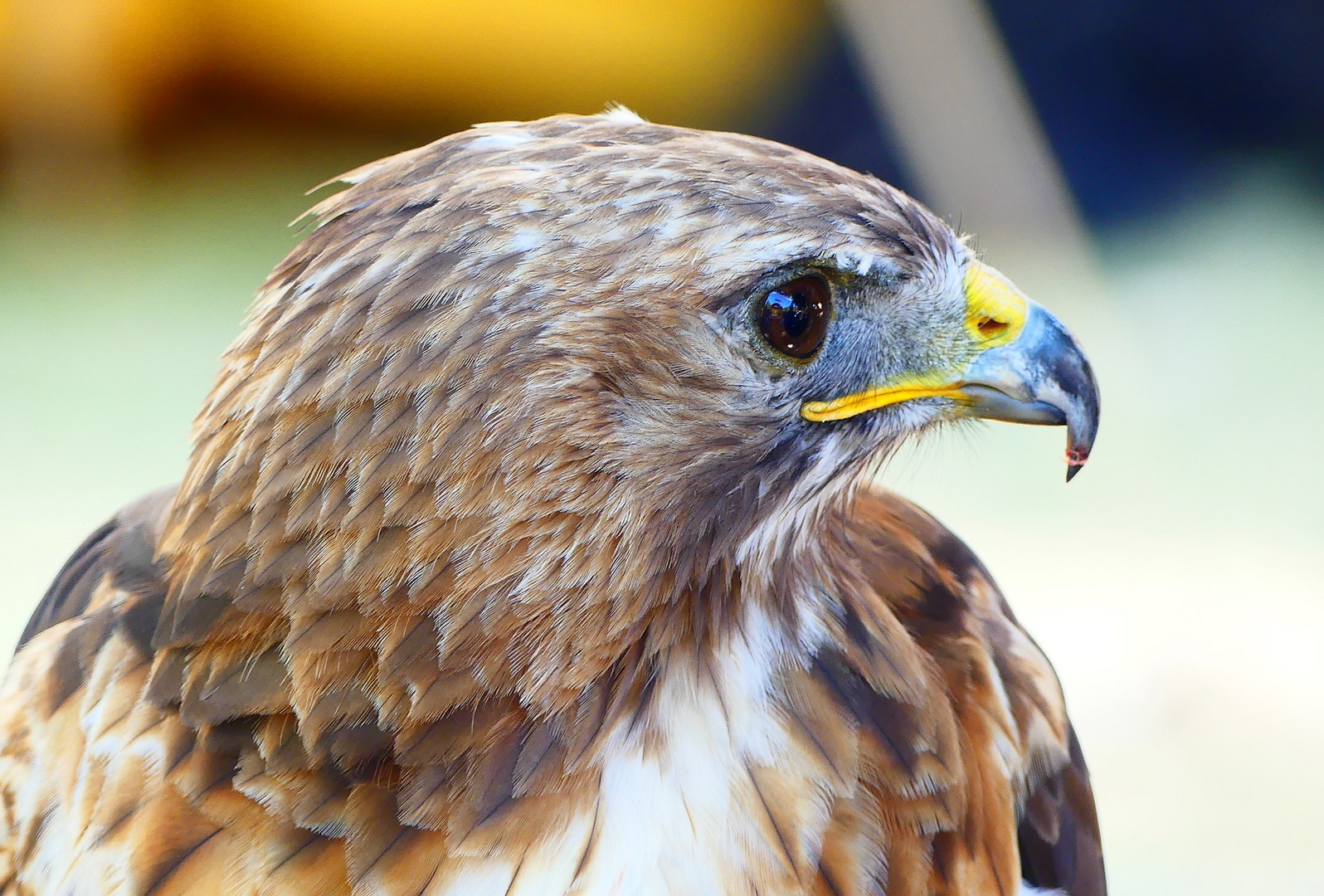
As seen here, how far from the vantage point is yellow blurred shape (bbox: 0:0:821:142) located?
357cm

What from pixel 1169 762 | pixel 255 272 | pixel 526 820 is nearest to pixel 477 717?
pixel 526 820

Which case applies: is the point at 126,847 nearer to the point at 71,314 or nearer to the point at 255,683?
the point at 255,683

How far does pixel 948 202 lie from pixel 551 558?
2869mm

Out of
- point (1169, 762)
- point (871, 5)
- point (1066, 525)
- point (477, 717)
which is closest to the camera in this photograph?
point (477, 717)

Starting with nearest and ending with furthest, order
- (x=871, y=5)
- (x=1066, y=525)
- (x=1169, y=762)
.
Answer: (x=1169, y=762) → (x=1066, y=525) → (x=871, y=5)

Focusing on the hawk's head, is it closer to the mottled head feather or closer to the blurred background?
the mottled head feather

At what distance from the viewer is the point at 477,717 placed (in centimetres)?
95

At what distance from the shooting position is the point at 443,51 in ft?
11.9

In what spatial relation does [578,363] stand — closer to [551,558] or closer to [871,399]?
[551,558]

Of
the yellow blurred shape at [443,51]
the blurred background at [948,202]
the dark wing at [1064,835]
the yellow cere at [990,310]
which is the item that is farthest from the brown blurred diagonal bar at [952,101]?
the yellow cere at [990,310]

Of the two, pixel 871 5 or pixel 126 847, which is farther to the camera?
pixel 871 5

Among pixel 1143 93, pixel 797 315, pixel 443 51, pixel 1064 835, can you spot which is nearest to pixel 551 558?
pixel 797 315

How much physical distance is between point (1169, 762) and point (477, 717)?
217cm

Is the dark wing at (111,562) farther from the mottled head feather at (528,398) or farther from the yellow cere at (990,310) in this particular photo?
the yellow cere at (990,310)
